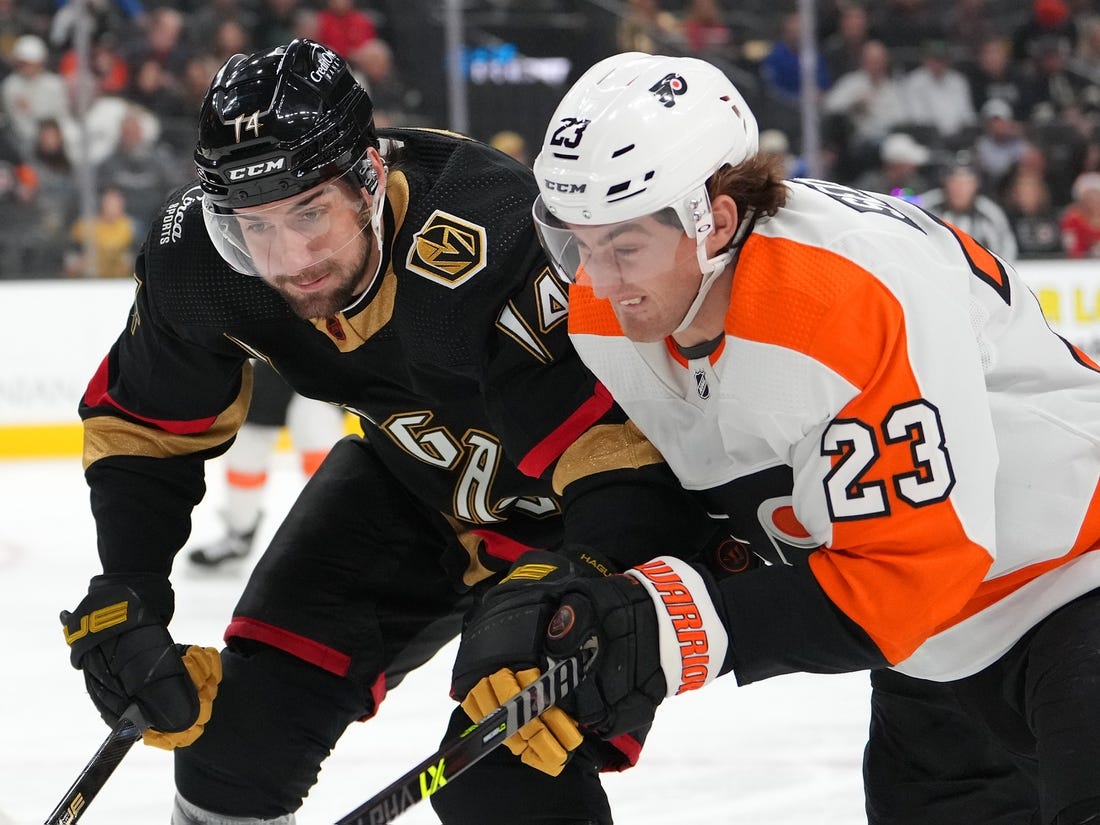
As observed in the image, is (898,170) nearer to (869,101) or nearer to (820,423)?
(869,101)

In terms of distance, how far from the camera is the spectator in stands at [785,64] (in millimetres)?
8594

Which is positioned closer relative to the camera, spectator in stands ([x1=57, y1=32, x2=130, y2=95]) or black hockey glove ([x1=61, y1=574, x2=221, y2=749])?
black hockey glove ([x1=61, y1=574, x2=221, y2=749])

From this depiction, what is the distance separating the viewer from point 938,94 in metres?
9.16

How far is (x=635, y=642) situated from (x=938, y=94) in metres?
8.05

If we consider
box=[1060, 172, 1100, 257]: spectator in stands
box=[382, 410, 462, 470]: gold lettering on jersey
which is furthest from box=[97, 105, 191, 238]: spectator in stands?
box=[382, 410, 462, 470]: gold lettering on jersey

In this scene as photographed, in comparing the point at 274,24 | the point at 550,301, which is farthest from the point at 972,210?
the point at 550,301

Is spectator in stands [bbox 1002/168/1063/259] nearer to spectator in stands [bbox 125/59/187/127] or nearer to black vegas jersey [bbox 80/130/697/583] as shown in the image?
spectator in stands [bbox 125/59/187/127]

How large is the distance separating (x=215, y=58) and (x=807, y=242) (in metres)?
7.00

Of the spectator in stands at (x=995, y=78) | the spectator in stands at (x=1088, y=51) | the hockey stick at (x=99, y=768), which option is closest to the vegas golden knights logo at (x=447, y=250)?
the hockey stick at (x=99, y=768)

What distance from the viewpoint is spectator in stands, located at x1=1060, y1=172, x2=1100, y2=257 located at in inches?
319

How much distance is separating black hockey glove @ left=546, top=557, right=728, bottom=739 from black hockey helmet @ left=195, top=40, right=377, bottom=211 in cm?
69

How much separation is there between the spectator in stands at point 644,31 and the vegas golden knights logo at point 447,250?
7.21 metres

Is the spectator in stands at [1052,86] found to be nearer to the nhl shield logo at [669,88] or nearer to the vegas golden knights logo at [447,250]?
the vegas golden knights logo at [447,250]

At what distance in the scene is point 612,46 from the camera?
9.15m
